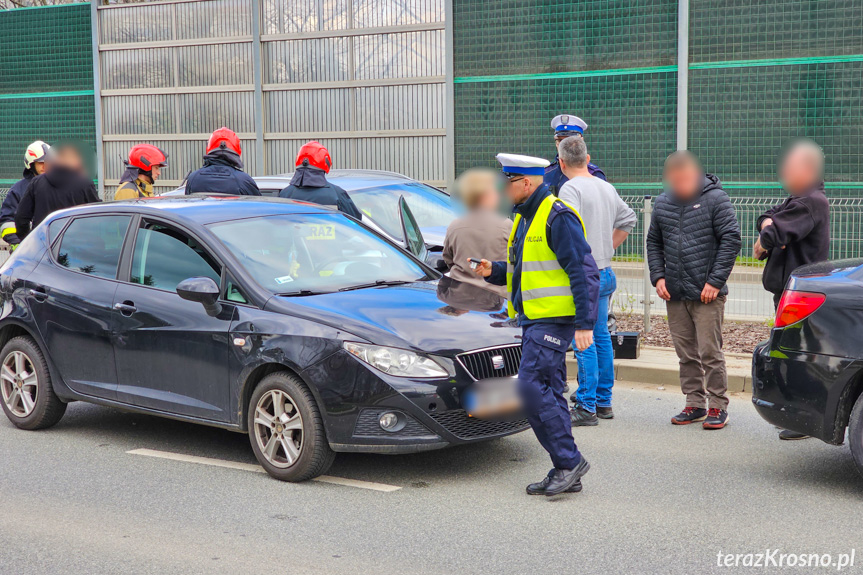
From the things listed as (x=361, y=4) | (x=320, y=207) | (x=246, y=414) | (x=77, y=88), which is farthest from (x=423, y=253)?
(x=77, y=88)

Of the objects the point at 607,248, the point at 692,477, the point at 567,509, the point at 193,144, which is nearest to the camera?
the point at 567,509

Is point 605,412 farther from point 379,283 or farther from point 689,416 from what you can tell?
point 379,283

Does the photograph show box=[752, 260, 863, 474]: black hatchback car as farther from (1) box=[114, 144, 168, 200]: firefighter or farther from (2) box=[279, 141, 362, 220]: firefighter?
(1) box=[114, 144, 168, 200]: firefighter

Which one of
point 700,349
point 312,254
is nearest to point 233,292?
point 312,254

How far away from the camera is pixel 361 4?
699 inches

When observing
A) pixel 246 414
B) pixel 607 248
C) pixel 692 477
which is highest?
pixel 607 248

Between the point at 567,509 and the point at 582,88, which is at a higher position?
the point at 582,88

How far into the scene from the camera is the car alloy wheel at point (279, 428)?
18.1 feet

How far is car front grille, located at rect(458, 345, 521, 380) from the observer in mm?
5459

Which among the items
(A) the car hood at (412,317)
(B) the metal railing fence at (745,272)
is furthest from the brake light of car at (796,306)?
(B) the metal railing fence at (745,272)

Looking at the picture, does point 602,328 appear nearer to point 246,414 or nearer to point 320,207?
point 320,207

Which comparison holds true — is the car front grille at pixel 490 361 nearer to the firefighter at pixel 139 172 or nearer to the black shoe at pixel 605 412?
the black shoe at pixel 605 412

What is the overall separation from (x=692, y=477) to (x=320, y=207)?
10.1 ft

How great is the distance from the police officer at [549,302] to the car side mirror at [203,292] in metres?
1.80
